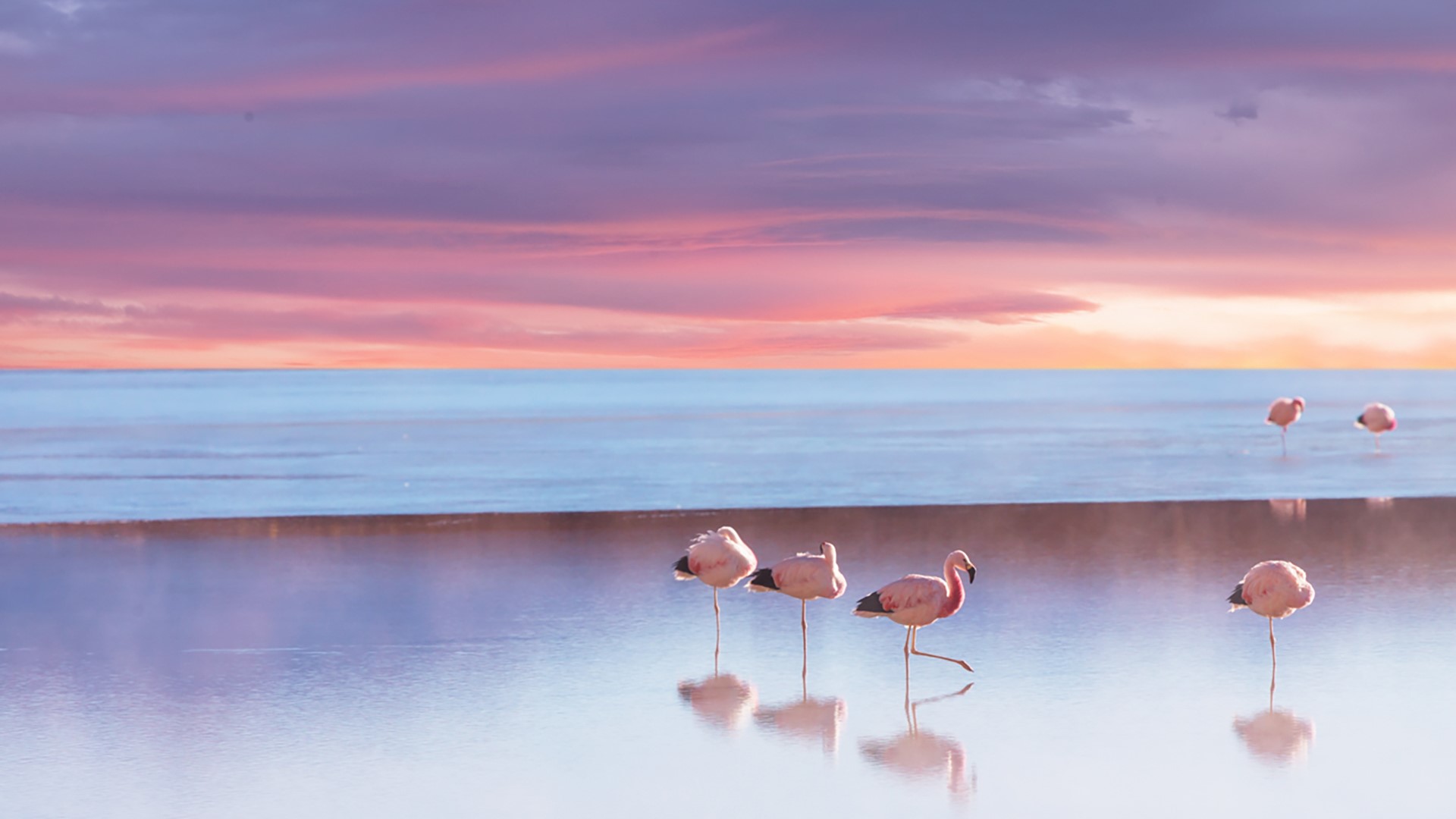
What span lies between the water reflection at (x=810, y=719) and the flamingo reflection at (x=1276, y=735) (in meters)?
1.79

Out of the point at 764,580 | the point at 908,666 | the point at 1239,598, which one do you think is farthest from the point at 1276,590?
the point at 764,580

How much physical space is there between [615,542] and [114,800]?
23.3 feet

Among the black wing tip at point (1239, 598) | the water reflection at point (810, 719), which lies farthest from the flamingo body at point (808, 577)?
the black wing tip at point (1239, 598)

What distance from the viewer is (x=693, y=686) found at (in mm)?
7059

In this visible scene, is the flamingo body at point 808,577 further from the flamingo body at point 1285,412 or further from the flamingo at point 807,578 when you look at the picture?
the flamingo body at point 1285,412

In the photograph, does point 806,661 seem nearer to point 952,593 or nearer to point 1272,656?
point 952,593

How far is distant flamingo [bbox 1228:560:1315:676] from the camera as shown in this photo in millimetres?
7195

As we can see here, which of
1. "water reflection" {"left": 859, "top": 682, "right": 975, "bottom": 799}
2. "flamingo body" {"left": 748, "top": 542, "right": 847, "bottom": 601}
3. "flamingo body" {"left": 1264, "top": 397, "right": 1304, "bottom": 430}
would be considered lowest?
"water reflection" {"left": 859, "top": 682, "right": 975, "bottom": 799}

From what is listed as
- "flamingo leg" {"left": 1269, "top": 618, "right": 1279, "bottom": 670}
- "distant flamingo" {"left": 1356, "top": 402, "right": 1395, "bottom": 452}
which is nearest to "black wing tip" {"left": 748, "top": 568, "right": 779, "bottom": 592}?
"flamingo leg" {"left": 1269, "top": 618, "right": 1279, "bottom": 670}

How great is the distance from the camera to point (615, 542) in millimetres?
12234

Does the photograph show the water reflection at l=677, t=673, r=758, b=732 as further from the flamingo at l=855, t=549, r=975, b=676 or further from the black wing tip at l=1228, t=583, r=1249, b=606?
the black wing tip at l=1228, t=583, r=1249, b=606

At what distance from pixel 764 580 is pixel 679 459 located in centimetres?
2161

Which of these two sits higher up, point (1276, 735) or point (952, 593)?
point (952, 593)

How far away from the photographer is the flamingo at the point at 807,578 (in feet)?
25.4
